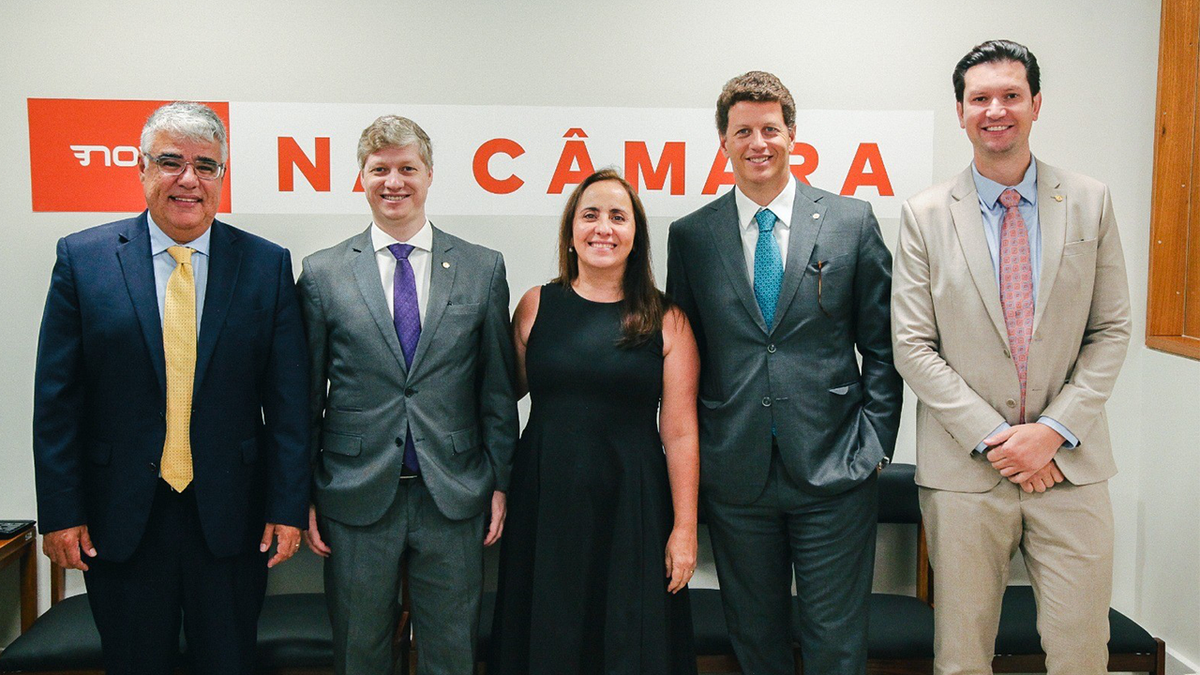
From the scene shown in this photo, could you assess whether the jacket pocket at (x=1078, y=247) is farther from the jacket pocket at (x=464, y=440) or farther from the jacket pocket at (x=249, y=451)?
the jacket pocket at (x=249, y=451)

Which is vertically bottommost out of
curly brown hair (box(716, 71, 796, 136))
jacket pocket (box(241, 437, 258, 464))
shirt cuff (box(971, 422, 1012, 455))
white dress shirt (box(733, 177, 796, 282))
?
jacket pocket (box(241, 437, 258, 464))

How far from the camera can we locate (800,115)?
3473mm

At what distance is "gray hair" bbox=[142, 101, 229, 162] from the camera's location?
7.93 feet

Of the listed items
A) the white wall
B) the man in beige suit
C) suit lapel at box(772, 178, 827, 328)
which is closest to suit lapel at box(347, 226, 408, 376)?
the white wall

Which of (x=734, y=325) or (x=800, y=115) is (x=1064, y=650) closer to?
(x=734, y=325)

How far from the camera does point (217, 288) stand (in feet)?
8.05

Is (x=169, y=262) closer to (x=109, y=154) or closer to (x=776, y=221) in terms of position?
(x=109, y=154)

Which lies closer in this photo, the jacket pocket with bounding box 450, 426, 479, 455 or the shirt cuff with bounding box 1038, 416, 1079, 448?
the shirt cuff with bounding box 1038, 416, 1079, 448

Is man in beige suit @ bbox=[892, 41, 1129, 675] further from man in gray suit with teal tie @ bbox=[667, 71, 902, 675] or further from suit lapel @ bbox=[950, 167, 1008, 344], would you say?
man in gray suit with teal tie @ bbox=[667, 71, 902, 675]

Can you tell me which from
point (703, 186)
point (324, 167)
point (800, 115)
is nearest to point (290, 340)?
point (324, 167)

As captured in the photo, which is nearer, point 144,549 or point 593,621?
point 144,549

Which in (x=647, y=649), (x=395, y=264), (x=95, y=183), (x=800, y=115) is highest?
(x=800, y=115)

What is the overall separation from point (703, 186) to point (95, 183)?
213 centimetres

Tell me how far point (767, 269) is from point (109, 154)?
230 cm
